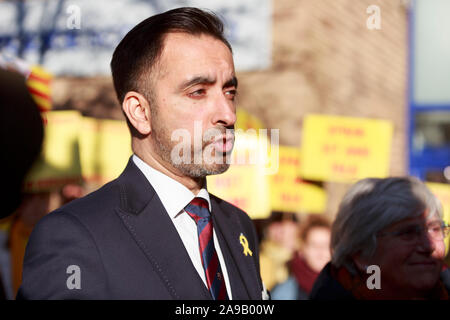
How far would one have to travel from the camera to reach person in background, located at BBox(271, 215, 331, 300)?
4727mm

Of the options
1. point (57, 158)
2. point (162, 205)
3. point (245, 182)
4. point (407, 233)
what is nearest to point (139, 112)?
point (162, 205)

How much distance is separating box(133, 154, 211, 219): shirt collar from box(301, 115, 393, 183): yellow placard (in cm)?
343

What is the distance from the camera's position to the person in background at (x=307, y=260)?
4727mm

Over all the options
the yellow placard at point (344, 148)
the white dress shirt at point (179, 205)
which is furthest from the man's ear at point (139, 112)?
the yellow placard at point (344, 148)

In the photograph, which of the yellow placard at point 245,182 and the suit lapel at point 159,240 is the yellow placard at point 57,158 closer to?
the yellow placard at point 245,182

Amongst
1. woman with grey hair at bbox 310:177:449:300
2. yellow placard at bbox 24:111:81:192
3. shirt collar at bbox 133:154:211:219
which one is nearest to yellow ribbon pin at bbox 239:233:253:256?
shirt collar at bbox 133:154:211:219

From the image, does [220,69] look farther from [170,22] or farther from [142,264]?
[142,264]

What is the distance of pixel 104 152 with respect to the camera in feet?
16.2

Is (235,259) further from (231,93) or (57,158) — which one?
(57,158)

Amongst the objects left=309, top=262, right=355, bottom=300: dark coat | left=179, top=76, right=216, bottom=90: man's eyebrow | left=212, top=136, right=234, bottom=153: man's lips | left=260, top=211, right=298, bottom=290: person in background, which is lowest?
left=260, top=211, right=298, bottom=290: person in background

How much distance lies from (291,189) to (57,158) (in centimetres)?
230

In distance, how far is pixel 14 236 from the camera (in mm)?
4953

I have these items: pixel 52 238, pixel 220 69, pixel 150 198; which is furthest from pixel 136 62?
pixel 52 238

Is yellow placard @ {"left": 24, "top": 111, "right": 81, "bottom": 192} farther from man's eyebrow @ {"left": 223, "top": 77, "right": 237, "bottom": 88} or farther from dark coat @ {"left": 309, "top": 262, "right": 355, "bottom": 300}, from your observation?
man's eyebrow @ {"left": 223, "top": 77, "right": 237, "bottom": 88}
